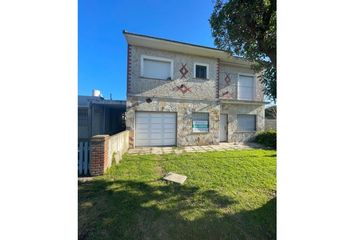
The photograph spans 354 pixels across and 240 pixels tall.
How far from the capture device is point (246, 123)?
1215 cm

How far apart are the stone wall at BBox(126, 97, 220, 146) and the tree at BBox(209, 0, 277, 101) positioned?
571 centimetres

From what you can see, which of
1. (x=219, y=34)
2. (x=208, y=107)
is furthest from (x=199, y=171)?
(x=208, y=107)

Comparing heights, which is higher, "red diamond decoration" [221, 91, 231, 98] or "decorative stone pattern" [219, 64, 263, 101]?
"decorative stone pattern" [219, 64, 263, 101]

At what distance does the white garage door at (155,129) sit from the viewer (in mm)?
9344

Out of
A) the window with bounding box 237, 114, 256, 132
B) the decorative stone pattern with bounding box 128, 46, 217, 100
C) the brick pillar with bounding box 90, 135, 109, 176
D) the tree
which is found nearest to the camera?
the tree

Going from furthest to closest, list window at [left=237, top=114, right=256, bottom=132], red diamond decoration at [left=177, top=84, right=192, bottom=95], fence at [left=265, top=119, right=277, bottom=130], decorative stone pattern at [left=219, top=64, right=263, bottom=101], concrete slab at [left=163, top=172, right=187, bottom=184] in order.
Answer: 1. fence at [left=265, top=119, right=277, bottom=130]
2. window at [left=237, top=114, right=256, bottom=132]
3. decorative stone pattern at [left=219, top=64, right=263, bottom=101]
4. red diamond decoration at [left=177, top=84, right=192, bottom=95]
5. concrete slab at [left=163, top=172, right=187, bottom=184]

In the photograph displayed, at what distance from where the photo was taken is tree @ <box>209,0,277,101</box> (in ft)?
10.3

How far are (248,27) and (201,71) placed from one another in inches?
289

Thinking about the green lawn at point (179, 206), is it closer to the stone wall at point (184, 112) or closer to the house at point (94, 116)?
the stone wall at point (184, 112)

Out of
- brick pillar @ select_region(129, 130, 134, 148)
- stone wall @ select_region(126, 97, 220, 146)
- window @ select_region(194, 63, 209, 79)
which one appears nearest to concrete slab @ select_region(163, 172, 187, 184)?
brick pillar @ select_region(129, 130, 134, 148)

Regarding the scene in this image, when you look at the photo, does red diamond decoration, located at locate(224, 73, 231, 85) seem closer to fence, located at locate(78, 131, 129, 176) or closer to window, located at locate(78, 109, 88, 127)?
fence, located at locate(78, 131, 129, 176)

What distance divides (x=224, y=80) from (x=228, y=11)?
323 inches

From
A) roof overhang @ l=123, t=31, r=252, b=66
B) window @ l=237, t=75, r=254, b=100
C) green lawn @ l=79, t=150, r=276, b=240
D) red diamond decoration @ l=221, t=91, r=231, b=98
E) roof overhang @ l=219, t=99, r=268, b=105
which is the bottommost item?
green lawn @ l=79, t=150, r=276, b=240
